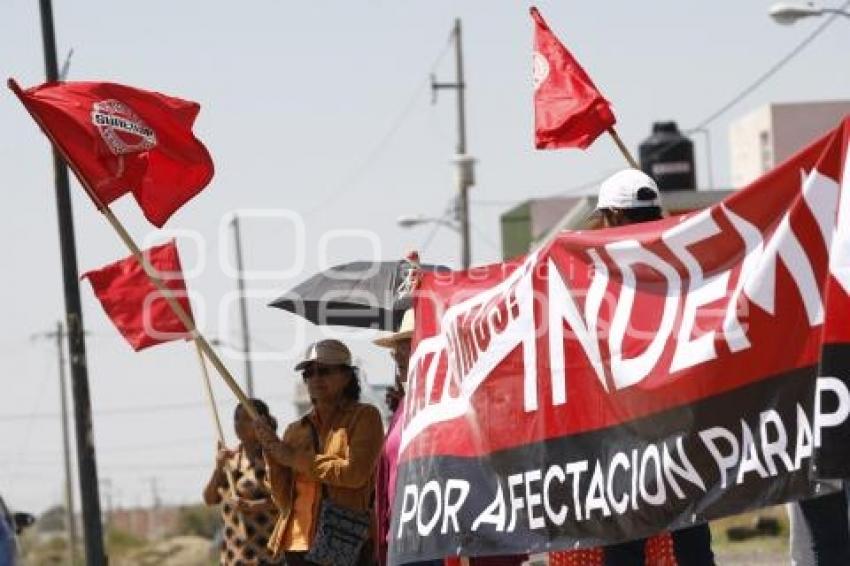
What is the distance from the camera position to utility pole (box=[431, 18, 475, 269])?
140 ft

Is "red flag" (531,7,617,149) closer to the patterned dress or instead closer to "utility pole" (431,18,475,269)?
the patterned dress

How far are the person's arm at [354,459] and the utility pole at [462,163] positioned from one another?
32.0 meters

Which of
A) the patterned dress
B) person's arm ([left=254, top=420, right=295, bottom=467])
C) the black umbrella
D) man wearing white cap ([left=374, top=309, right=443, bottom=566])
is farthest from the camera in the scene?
the patterned dress

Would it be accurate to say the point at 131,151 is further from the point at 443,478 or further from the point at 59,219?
the point at 59,219

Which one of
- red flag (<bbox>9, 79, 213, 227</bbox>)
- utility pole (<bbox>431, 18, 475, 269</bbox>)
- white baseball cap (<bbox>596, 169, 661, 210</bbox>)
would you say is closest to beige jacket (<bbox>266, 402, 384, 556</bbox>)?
red flag (<bbox>9, 79, 213, 227</bbox>)

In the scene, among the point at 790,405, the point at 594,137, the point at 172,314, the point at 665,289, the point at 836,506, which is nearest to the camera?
the point at 790,405

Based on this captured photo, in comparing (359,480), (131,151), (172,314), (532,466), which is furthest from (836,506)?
(172,314)

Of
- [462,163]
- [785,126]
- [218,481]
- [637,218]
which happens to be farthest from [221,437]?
[785,126]

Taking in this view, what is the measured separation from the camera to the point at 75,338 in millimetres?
20828

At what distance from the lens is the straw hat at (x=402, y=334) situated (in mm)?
10664

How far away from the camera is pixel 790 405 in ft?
25.4

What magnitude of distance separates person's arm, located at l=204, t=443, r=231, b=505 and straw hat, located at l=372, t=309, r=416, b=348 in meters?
3.23

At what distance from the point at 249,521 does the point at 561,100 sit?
369 cm

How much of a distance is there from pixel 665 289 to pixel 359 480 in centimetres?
254
